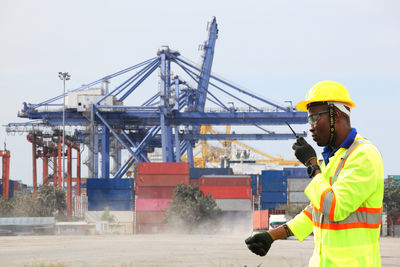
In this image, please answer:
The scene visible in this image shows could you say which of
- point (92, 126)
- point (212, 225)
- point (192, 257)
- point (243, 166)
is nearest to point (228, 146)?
point (243, 166)

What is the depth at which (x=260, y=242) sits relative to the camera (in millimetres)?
3645

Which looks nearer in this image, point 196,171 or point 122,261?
point 122,261

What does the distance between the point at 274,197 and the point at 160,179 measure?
608 inches

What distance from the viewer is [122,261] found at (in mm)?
20656

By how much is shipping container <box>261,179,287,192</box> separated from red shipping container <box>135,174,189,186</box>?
503 inches

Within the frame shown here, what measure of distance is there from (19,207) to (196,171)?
2297cm

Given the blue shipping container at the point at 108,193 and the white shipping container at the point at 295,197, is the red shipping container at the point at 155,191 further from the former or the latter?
the white shipping container at the point at 295,197

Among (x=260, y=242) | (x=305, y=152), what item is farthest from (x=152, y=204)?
(x=305, y=152)

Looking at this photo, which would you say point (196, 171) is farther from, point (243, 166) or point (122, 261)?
point (122, 261)

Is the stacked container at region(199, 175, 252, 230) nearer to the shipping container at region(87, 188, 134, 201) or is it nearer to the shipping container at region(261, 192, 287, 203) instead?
the shipping container at region(261, 192, 287, 203)

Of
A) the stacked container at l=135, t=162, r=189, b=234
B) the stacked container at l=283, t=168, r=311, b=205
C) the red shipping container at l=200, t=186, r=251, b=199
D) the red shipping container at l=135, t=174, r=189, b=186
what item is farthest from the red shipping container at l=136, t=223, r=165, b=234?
the stacked container at l=283, t=168, r=311, b=205

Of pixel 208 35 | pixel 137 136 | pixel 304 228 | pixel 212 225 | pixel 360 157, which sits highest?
pixel 208 35

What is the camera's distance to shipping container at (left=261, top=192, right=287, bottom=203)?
8125 cm

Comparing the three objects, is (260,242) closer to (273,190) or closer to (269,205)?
(269,205)
